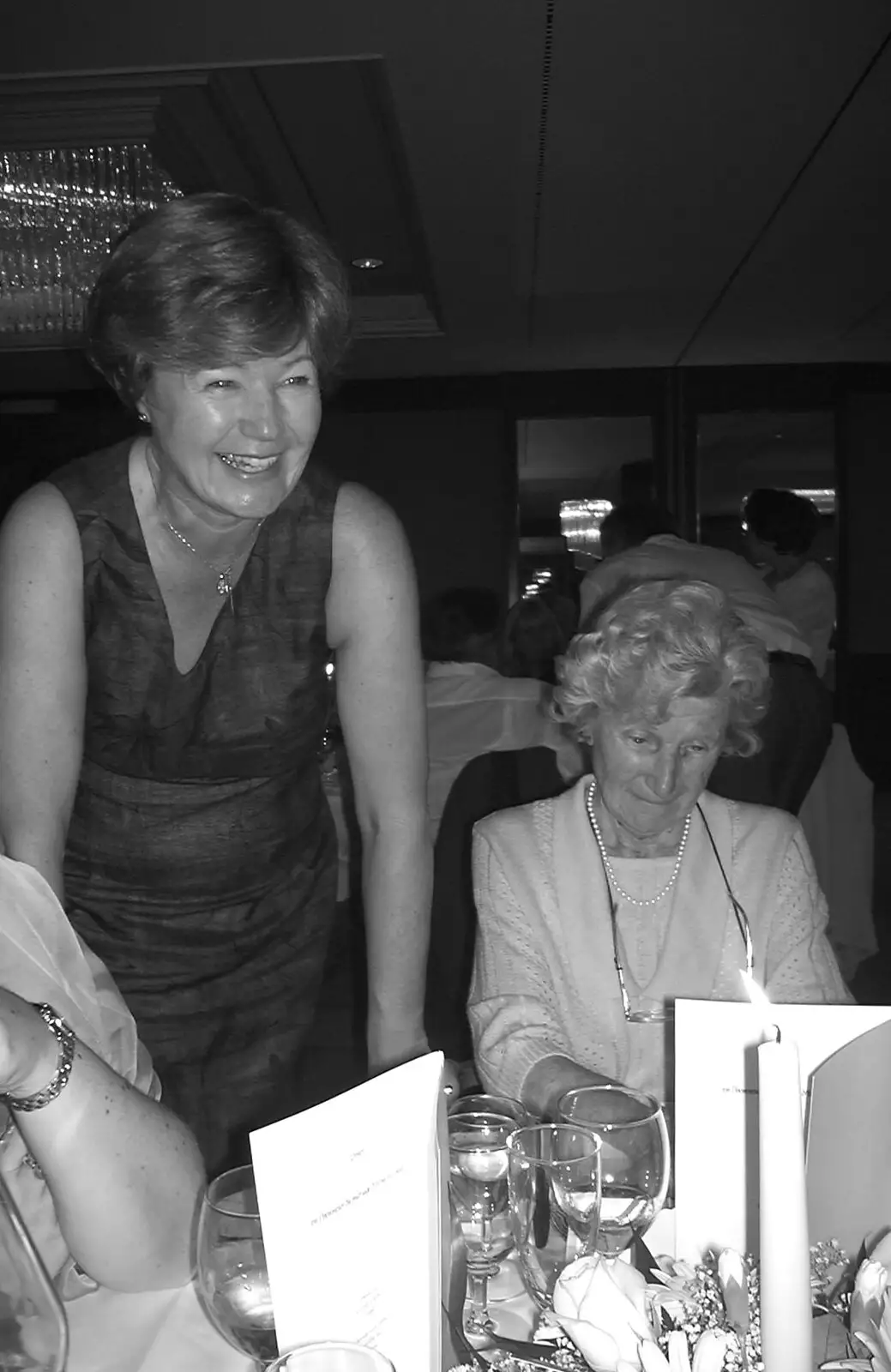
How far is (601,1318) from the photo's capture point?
760 mm

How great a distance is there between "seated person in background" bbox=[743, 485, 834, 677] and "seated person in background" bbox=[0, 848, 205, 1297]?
3382mm

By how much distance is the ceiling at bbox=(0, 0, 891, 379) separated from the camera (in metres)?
3.95

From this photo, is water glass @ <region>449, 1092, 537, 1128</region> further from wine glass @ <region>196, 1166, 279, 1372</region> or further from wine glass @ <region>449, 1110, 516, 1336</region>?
wine glass @ <region>196, 1166, 279, 1372</region>

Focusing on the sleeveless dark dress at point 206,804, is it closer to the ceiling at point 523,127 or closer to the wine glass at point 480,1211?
the wine glass at point 480,1211

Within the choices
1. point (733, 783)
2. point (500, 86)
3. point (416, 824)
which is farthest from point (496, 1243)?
point (500, 86)

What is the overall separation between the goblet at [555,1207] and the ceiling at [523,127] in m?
3.61

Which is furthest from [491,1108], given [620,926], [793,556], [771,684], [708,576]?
[793,556]

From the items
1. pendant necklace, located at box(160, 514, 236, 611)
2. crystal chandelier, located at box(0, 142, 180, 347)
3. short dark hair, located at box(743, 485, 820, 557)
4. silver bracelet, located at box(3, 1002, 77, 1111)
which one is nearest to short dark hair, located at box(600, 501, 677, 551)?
short dark hair, located at box(743, 485, 820, 557)

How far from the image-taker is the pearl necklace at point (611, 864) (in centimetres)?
199

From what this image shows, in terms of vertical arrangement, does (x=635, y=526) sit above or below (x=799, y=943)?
above

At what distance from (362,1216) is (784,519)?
4414 millimetres

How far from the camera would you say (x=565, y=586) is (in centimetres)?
917

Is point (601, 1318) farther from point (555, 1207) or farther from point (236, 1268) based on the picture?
point (236, 1268)

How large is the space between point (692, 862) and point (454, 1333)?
1168 millimetres
